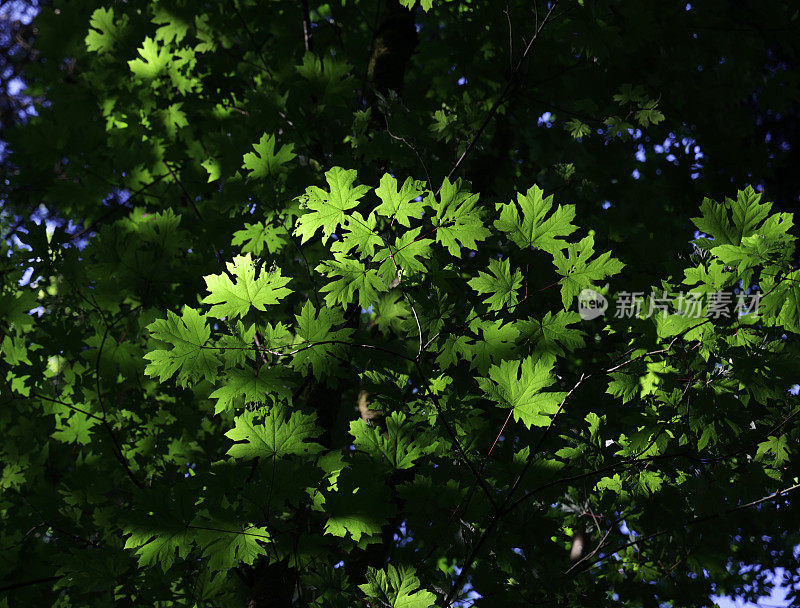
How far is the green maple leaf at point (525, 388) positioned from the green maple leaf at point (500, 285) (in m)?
0.22

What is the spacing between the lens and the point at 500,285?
1785mm

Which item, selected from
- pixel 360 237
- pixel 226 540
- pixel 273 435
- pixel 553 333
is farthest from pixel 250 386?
pixel 553 333

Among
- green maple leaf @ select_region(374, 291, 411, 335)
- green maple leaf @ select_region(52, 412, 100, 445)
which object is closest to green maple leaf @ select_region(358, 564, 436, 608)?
green maple leaf @ select_region(374, 291, 411, 335)

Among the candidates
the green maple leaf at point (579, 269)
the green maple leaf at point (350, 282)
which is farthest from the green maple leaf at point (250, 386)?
the green maple leaf at point (579, 269)

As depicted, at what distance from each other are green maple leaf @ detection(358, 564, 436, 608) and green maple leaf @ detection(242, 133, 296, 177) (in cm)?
155

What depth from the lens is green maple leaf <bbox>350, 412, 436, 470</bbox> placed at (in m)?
1.89

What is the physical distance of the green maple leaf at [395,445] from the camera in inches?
74.2

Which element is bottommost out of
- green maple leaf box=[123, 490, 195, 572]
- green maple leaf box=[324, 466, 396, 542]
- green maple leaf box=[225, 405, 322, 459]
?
green maple leaf box=[123, 490, 195, 572]

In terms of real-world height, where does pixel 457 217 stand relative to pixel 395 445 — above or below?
above

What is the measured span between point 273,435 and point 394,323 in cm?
114

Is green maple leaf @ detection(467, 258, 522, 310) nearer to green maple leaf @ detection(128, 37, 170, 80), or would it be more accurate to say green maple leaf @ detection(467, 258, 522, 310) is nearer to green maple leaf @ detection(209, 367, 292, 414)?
green maple leaf @ detection(209, 367, 292, 414)

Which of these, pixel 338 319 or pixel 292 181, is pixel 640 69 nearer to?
pixel 292 181

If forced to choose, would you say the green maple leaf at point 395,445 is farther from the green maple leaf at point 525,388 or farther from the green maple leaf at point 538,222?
the green maple leaf at point 538,222

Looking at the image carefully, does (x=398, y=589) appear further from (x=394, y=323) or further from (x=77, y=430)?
(x=77, y=430)
